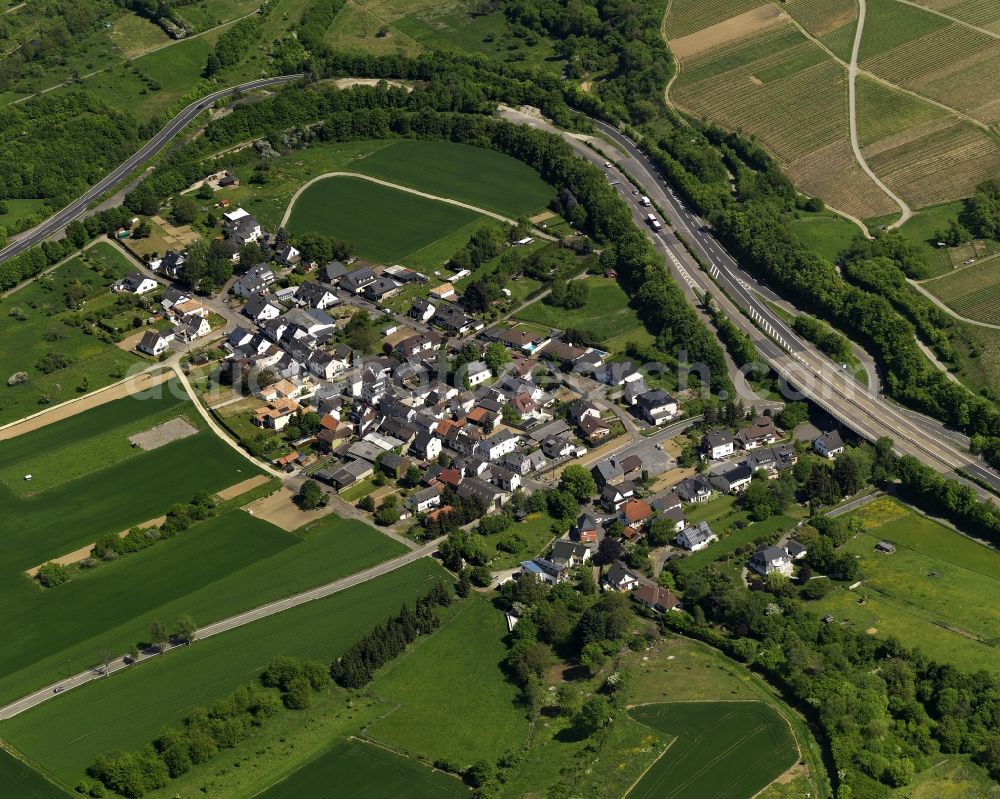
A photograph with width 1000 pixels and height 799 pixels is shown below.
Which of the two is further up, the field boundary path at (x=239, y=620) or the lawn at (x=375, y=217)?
the lawn at (x=375, y=217)

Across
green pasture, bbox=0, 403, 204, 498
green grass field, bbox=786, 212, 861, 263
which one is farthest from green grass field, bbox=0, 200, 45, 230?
green grass field, bbox=786, 212, 861, 263

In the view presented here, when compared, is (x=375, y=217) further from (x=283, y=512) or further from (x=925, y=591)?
(x=925, y=591)

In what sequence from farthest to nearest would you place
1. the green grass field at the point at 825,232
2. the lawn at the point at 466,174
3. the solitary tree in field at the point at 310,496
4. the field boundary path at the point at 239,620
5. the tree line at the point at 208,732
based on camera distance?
the lawn at the point at 466,174 < the green grass field at the point at 825,232 < the solitary tree in field at the point at 310,496 < the field boundary path at the point at 239,620 < the tree line at the point at 208,732

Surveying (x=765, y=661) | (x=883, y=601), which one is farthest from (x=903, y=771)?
(x=883, y=601)

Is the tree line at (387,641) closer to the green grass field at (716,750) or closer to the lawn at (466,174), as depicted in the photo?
the green grass field at (716,750)

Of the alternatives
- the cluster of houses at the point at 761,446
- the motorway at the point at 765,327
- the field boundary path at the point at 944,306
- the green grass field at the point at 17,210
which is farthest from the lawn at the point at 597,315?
the green grass field at the point at 17,210

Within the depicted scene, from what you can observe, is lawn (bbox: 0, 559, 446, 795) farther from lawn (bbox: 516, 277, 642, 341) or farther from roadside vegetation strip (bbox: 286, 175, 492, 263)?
roadside vegetation strip (bbox: 286, 175, 492, 263)
